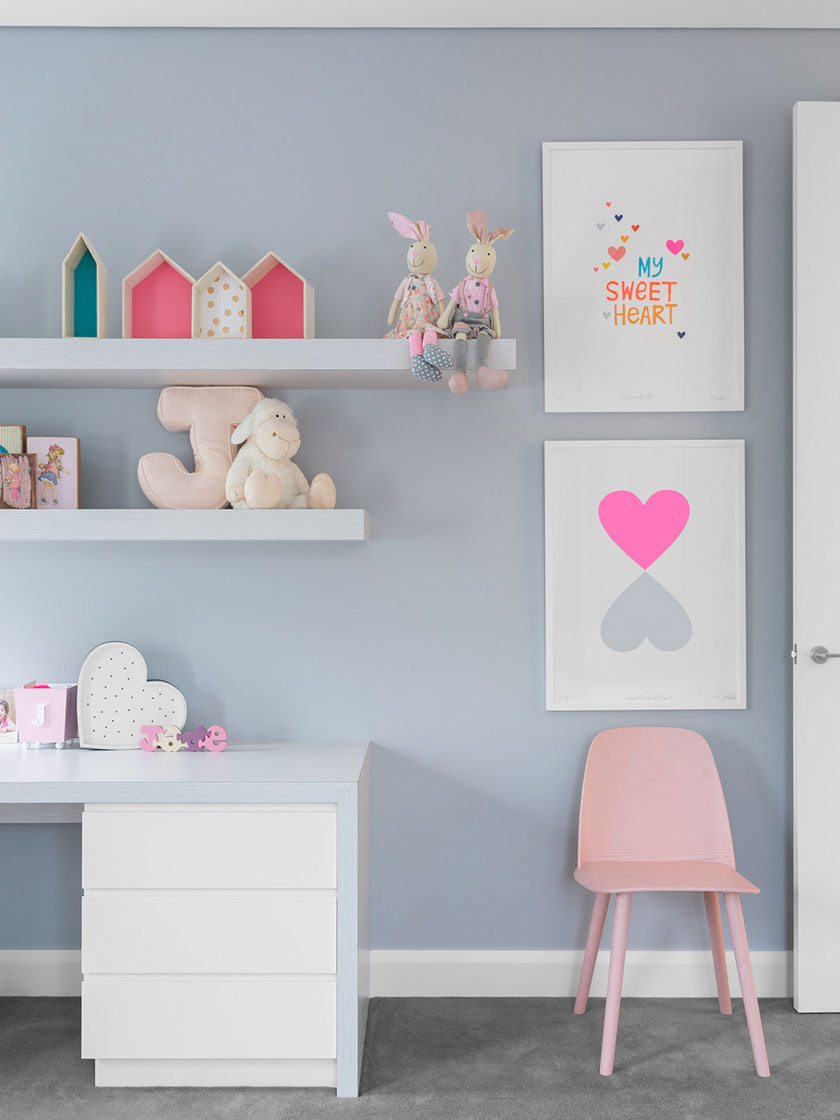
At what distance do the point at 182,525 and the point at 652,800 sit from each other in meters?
1.43

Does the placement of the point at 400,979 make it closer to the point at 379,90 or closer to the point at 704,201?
the point at 704,201

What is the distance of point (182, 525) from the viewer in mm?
2285

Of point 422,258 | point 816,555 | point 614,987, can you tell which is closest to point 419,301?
point 422,258

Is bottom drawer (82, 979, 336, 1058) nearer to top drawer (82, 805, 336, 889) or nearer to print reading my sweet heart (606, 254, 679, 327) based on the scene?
top drawer (82, 805, 336, 889)

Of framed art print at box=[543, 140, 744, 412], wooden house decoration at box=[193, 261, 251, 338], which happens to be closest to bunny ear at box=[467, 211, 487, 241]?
framed art print at box=[543, 140, 744, 412]

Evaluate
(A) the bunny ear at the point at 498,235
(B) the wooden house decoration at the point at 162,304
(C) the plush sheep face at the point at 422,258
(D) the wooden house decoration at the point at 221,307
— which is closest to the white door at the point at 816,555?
(A) the bunny ear at the point at 498,235

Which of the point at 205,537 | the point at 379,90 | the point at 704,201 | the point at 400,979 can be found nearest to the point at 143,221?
the point at 379,90

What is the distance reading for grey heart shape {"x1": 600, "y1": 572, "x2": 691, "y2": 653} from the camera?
8.28ft

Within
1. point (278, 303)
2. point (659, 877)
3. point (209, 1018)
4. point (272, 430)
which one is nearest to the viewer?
point (209, 1018)

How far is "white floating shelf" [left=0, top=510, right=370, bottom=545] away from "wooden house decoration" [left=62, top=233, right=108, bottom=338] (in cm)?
47

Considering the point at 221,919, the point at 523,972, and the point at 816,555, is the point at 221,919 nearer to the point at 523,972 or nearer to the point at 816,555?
the point at 523,972

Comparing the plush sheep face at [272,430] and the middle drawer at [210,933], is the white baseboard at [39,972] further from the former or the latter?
the plush sheep face at [272,430]

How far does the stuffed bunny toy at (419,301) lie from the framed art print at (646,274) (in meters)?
0.35

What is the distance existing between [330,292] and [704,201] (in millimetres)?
1049
